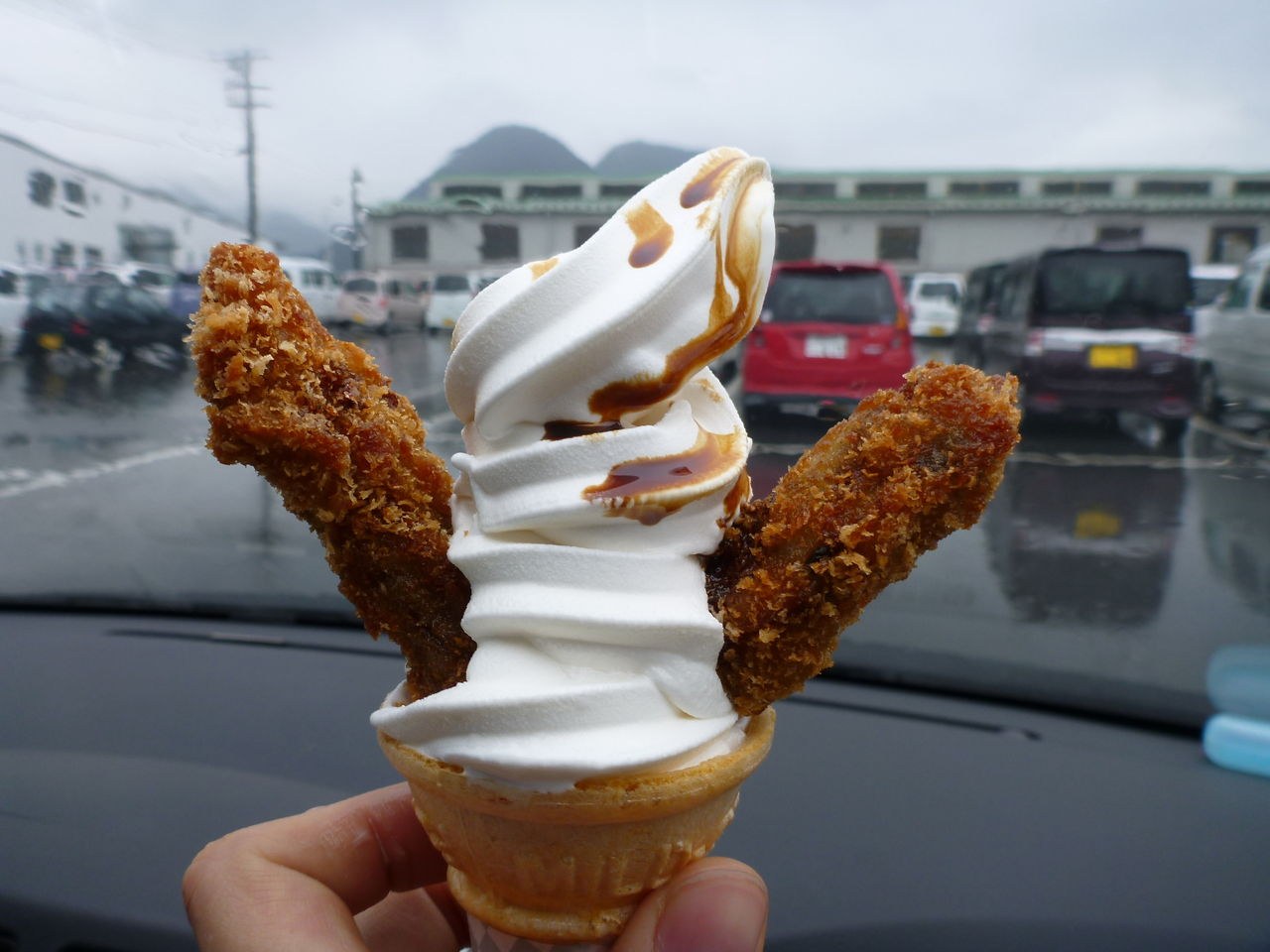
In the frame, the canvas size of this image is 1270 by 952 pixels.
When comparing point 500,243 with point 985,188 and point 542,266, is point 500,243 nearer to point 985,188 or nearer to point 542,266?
point 985,188

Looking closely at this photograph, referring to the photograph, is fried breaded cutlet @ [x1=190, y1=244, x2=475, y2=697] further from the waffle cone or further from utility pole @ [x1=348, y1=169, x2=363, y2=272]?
utility pole @ [x1=348, y1=169, x2=363, y2=272]

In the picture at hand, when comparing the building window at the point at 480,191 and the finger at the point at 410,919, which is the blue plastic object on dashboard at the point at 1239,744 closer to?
the finger at the point at 410,919

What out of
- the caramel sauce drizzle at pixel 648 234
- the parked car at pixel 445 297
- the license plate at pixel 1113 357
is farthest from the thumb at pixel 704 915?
the license plate at pixel 1113 357

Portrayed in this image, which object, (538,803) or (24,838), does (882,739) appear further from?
(24,838)

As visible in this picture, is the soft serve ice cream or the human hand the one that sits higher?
the soft serve ice cream

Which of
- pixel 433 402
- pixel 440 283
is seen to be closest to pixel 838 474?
pixel 440 283

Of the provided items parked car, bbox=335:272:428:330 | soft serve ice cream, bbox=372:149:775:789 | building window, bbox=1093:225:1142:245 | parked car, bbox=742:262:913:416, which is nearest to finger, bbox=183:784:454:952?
soft serve ice cream, bbox=372:149:775:789
